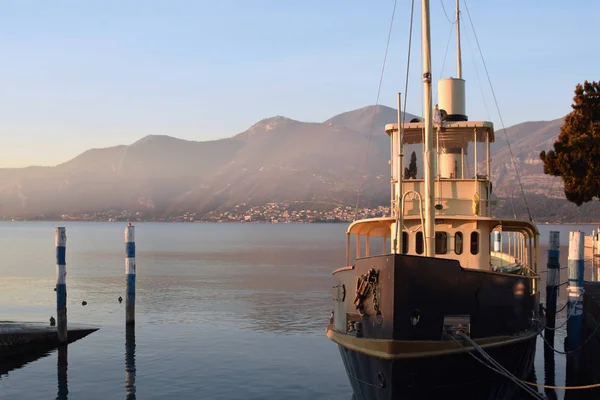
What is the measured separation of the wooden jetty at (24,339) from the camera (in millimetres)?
25750

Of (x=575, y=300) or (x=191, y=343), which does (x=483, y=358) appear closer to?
(x=575, y=300)

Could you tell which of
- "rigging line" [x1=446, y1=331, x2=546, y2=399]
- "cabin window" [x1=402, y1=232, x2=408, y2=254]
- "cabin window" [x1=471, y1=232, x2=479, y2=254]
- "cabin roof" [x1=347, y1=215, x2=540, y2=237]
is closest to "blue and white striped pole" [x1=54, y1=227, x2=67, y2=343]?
"cabin roof" [x1=347, y1=215, x2=540, y2=237]

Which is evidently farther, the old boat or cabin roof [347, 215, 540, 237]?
cabin roof [347, 215, 540, 237]

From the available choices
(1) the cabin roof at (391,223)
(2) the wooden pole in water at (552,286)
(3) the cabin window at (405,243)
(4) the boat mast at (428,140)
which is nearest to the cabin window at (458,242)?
(1) the cabin roof at (391,223)

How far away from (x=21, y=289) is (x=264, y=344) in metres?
30.6

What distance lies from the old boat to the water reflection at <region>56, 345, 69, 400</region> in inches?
369

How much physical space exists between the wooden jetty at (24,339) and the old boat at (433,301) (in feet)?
43.9

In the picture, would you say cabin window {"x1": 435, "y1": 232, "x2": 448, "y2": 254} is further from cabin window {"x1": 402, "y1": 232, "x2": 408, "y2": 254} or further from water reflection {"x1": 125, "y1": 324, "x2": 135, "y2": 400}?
water reflection {"x1": 125, "y1": 324, "x2": 135, "y2": 400}

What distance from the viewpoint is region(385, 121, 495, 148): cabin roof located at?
2086 cm

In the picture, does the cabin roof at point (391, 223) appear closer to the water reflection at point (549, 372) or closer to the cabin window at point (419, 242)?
the cabin window at point (419, 242)

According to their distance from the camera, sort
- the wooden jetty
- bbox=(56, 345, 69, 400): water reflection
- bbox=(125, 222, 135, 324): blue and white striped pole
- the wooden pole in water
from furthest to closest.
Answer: bbox=(125, 222, 135, 324): blue and white striped pole < the wooden pole in water < the wooden jetty < bbox=(56, 345, 69, 400): water reflection

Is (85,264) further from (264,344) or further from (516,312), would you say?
(516,312)

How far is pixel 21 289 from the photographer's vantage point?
2127 inches

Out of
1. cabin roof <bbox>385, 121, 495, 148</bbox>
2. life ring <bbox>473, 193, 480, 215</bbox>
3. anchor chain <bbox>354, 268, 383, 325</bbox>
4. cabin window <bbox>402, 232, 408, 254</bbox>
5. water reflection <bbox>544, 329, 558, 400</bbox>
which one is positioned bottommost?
water reflection <bbox>544, 329, 558, 400</bbox>
